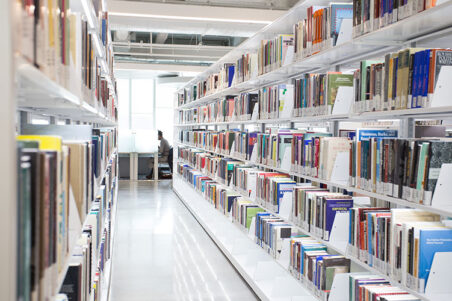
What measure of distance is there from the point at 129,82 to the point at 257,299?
12.5m

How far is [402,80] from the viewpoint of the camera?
2.20 m

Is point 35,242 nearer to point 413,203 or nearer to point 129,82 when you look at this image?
point 413,203

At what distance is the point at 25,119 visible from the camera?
7.62ft

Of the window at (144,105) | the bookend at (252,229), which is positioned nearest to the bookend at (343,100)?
the bookend at (252,229)

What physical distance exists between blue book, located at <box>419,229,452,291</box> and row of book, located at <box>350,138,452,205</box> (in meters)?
0.14

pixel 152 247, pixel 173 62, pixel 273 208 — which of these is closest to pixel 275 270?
pixel 273 208

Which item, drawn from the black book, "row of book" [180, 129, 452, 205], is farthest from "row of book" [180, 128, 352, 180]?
the black book

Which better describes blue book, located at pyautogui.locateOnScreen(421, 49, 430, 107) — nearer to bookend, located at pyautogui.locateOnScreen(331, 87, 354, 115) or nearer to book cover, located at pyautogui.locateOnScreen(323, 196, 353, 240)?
bookend, located at pyautogui.locateOnScreen(331, 87, 354, 115)

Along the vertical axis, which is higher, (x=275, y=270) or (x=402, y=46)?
(x=402, y=46)

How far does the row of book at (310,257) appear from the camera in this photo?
97.1 inches

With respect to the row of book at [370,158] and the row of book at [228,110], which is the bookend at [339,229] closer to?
the row of book at [370,158]

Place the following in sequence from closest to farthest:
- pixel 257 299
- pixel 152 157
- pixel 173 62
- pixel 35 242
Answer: pixel 35 242
pixel 257 299
pixel 173 62
pixel 152 157

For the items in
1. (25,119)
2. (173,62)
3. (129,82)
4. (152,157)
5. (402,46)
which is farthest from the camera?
(129,82)

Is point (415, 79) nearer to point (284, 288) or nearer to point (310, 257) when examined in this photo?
point (310, 257)
